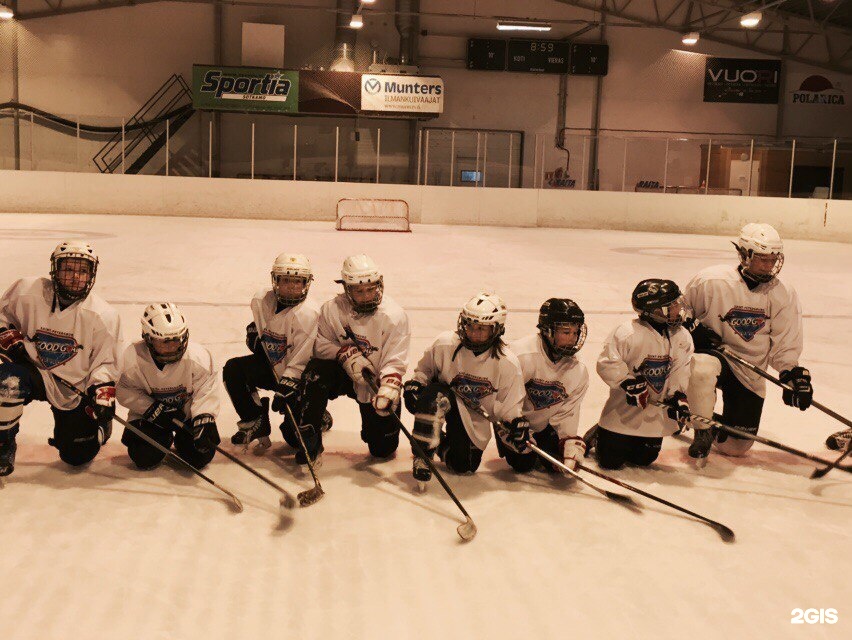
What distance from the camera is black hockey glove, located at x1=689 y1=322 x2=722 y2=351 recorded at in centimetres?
472

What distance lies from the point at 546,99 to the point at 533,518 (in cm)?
2334

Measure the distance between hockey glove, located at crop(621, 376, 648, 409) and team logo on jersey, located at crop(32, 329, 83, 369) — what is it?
2561mm

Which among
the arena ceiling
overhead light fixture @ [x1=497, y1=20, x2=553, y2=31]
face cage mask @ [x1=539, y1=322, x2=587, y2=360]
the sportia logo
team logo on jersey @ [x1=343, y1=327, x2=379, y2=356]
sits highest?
the arena ceiling

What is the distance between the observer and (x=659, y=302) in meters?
4.24

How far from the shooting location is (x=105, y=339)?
411 cm

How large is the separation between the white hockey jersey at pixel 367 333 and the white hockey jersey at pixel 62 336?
986 mm

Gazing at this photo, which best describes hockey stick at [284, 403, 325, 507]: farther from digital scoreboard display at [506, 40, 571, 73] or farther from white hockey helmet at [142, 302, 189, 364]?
digital scoreboard display at [506, 40, 571, 73]

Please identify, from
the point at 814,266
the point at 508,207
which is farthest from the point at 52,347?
the point at 508,207

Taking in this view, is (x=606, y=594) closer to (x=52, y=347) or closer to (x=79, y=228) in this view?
(x=52, y=347)

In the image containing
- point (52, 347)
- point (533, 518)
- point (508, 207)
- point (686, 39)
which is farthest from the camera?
point (686, 39)

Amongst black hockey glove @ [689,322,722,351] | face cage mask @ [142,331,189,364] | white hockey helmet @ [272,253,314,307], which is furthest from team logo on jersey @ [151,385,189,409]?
black hockey glove @ [689,322,722,351]

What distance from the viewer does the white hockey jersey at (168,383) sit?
4.09m

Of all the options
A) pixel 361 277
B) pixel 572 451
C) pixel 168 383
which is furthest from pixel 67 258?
pixel 572 451

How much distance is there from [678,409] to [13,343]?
3.10 meters
